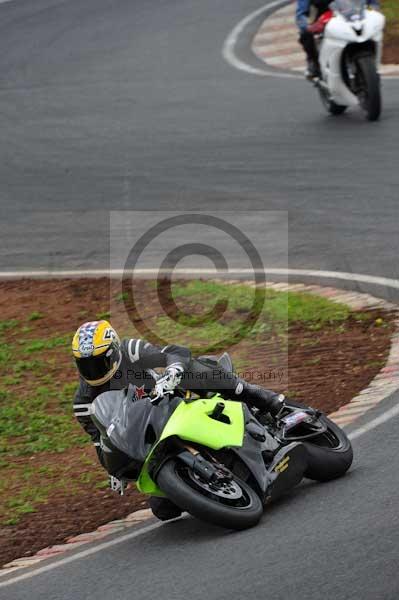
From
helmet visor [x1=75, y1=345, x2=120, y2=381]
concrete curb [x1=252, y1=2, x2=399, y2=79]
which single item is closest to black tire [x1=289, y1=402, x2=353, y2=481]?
helmet visor [x1=75, y1=345, x2=120, y2=381]

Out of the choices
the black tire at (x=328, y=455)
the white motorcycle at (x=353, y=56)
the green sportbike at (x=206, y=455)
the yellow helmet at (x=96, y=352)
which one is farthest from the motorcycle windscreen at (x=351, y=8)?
the yellow helmet at (x=96, y=352)

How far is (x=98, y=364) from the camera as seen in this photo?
288 inches

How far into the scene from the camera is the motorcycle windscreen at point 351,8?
16.1 m

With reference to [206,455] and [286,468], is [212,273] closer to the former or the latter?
[286,468]

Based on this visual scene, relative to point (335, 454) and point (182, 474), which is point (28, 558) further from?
point (335, 454)

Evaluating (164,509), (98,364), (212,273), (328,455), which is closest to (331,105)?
(212,273)

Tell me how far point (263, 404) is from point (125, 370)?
3.17 ft

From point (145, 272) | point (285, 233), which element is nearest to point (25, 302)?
A: point (145, 272)

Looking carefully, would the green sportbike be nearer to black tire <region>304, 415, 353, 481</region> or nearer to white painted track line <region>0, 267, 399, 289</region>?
black tire <region>304, 415, 353, 481</region>

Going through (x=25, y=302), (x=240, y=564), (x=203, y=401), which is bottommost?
(x=25, y=302)

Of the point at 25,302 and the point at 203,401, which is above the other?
the point at 203,401

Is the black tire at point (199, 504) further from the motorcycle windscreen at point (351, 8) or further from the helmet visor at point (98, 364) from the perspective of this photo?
the motorcycle windscreen at point (351, 8)

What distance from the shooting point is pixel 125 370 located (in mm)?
7574

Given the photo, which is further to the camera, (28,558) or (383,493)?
(28,558)
